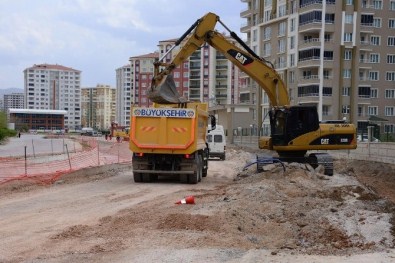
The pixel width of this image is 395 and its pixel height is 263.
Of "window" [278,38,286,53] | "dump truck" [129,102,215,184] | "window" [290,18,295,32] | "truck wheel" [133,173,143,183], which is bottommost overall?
"truck wheel" [133,173,143,183]

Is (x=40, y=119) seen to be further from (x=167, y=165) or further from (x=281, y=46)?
(x=167, y=165)

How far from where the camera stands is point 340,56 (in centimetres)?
7362

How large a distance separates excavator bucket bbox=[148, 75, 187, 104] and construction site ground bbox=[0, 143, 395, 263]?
3.72 meters

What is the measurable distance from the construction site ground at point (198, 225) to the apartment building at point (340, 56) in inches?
2316

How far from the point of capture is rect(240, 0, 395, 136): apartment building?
7288 centimetres

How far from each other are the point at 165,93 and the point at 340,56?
59345mm

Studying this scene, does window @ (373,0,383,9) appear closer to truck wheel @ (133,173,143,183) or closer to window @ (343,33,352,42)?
window @ (343,33,352,42)

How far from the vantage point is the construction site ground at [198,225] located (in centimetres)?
799

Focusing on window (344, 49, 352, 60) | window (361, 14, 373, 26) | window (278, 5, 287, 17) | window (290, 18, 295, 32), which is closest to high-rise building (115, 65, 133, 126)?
window (278, 5, 287, 17)

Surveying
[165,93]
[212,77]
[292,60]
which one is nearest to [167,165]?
[165,93]

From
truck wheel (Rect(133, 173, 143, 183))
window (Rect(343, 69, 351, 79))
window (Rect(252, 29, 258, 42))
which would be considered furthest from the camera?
window (Rect(252, 29, 258, 42))

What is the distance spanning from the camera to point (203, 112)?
2077cm

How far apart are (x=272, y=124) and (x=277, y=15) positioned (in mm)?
63672

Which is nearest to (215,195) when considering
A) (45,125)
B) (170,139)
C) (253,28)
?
(170,139)
